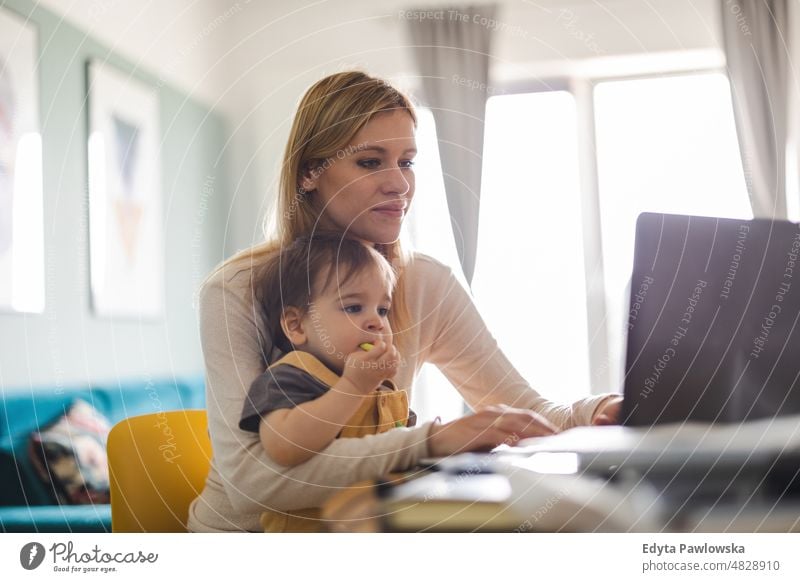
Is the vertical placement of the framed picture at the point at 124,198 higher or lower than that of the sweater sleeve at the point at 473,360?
higher

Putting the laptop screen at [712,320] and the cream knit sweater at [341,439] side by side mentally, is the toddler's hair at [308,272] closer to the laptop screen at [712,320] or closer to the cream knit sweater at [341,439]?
the cream knit sweater at [341,439]

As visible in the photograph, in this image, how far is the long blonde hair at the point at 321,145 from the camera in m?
0.73

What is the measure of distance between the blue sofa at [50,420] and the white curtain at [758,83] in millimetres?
532

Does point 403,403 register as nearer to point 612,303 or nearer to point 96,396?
point 612,303

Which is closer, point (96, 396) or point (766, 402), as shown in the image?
point (766, 402)

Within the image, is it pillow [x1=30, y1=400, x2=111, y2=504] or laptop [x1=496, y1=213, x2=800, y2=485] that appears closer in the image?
laptop [x1=496, y1=213, x2=800, y2=485]

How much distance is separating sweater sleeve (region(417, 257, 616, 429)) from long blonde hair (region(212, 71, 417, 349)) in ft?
0.11

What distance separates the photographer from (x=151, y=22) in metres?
0.82

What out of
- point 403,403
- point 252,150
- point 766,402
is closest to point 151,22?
point 252,150

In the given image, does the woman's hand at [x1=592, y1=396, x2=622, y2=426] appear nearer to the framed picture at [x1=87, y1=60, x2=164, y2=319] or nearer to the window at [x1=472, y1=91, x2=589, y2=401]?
the window at [x1=472, y1=91, x2=589, y2=401]

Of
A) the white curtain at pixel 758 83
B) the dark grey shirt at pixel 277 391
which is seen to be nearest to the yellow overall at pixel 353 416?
the dark grey shirt at pixel 277 391

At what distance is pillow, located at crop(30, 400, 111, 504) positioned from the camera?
0.85 meters

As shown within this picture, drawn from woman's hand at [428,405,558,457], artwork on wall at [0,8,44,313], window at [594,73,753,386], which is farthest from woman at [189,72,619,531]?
artwork on wall at [0,8,44,313]
